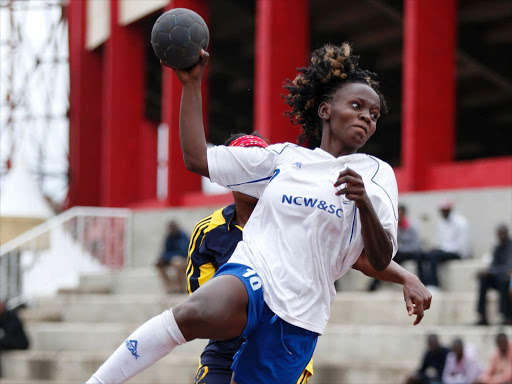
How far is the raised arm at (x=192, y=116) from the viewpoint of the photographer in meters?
3.86

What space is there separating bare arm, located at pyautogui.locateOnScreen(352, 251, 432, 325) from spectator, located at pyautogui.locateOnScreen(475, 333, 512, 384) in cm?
588

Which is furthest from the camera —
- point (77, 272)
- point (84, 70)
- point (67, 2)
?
point (67, 2)

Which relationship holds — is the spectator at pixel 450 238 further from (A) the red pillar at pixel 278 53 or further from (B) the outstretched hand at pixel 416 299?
(B) the outstretched hand at pixel 416 299

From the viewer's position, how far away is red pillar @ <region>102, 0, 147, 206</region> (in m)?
21.5

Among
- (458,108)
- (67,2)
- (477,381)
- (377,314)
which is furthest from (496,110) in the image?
(477,381)

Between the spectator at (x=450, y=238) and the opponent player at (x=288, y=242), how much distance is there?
7.82 metres

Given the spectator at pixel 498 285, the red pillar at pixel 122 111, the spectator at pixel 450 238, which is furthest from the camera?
the red pillar at pixel 122 111

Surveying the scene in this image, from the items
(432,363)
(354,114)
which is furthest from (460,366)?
(354,114)

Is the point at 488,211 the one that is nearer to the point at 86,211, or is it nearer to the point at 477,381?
the point at 477,381

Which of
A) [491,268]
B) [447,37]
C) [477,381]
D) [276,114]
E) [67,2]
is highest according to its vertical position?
[67,2]

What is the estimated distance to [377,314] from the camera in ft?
38.7

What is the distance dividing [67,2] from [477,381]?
64.2ft

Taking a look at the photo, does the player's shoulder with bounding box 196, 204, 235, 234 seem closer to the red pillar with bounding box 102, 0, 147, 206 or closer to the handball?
the handball

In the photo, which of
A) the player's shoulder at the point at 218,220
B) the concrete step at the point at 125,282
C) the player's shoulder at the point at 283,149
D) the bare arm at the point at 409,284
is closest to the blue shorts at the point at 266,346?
the bare arm at the point at 409,284
